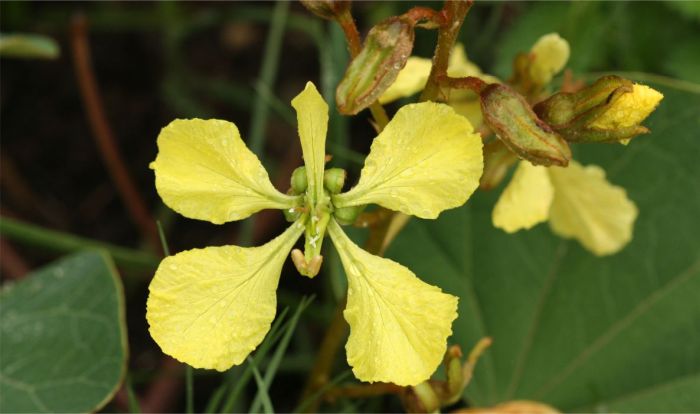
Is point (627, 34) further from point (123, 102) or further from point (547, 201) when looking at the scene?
point (123, 102)

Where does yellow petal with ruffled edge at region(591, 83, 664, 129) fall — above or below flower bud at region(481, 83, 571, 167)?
above

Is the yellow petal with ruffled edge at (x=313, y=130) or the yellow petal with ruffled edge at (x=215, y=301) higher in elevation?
the yellow petal with ruffled edge at (x=313, y=130)

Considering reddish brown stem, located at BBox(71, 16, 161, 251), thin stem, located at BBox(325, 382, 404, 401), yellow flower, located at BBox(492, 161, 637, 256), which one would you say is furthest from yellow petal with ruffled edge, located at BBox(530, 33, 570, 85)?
reddish brown stem, located at BBox(71, 16, 161, 251)

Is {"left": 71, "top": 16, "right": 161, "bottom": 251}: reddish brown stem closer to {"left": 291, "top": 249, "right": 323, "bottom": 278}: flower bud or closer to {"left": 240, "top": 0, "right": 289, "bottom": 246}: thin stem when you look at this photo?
{"left": 240, "top": 0, "right": 289, "bottom": 246}: thin stem

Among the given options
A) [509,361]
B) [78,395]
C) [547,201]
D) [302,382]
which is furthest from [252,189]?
[302,382]

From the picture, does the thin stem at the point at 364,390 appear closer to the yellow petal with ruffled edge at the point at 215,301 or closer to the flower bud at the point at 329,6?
the yellow petal with ruffled edge at the point at 215,301

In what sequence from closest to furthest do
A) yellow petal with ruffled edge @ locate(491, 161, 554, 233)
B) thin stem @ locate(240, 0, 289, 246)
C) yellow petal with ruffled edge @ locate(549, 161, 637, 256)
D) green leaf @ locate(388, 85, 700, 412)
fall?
yellow petal with ruffled edge @ locate(491, 161, 554, 233) < yellow petal with ruffled edge @ locate(549, 161, 637, 256) < green leaf @ locate(388, 85, 700, 412) < thin stem @ locate(240, 0, 289, 246)

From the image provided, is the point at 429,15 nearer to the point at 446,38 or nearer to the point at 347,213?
the point at 446,38

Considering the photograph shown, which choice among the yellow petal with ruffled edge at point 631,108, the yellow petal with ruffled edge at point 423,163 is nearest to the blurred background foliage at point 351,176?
the yellow petal with ruffled edge at point 423,163
